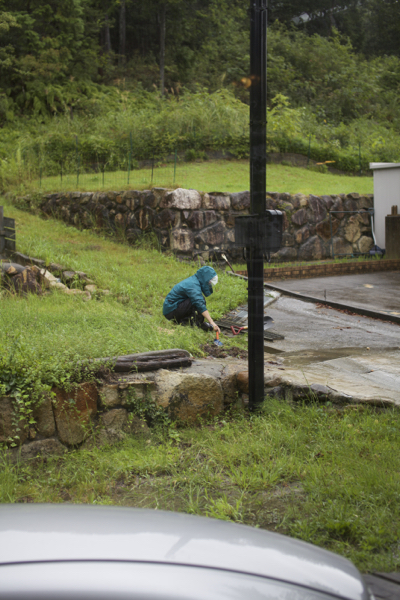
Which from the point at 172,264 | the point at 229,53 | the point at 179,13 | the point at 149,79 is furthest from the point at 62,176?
the point at 149,79

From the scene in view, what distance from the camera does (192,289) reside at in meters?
6.34

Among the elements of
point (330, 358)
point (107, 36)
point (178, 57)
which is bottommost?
point (330, 358)

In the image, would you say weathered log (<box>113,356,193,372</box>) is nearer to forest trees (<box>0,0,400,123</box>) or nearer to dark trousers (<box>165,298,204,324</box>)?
dark trousers (<box>165,298,204,324</box>)

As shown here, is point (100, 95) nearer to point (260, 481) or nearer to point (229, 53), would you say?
point (229, 53)

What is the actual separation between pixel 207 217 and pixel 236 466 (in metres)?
8.36

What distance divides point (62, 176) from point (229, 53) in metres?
8.32

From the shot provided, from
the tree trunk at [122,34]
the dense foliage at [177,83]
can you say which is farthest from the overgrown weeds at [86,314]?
the tree trunk at [122,34]

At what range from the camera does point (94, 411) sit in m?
4.34

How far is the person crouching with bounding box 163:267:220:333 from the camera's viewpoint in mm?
6441

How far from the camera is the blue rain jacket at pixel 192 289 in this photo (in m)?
6.30

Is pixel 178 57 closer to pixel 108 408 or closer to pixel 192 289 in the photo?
pixel 192 289

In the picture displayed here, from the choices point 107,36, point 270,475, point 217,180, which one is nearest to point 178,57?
point 107,36

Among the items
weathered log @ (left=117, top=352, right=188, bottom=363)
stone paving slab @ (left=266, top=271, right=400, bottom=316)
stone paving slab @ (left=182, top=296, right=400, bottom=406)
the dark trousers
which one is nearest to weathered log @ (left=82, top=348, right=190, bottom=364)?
weathered log @ (left=117, top=352, right=188, bottom=363)

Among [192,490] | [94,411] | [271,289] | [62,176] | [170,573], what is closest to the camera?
[170,573]
